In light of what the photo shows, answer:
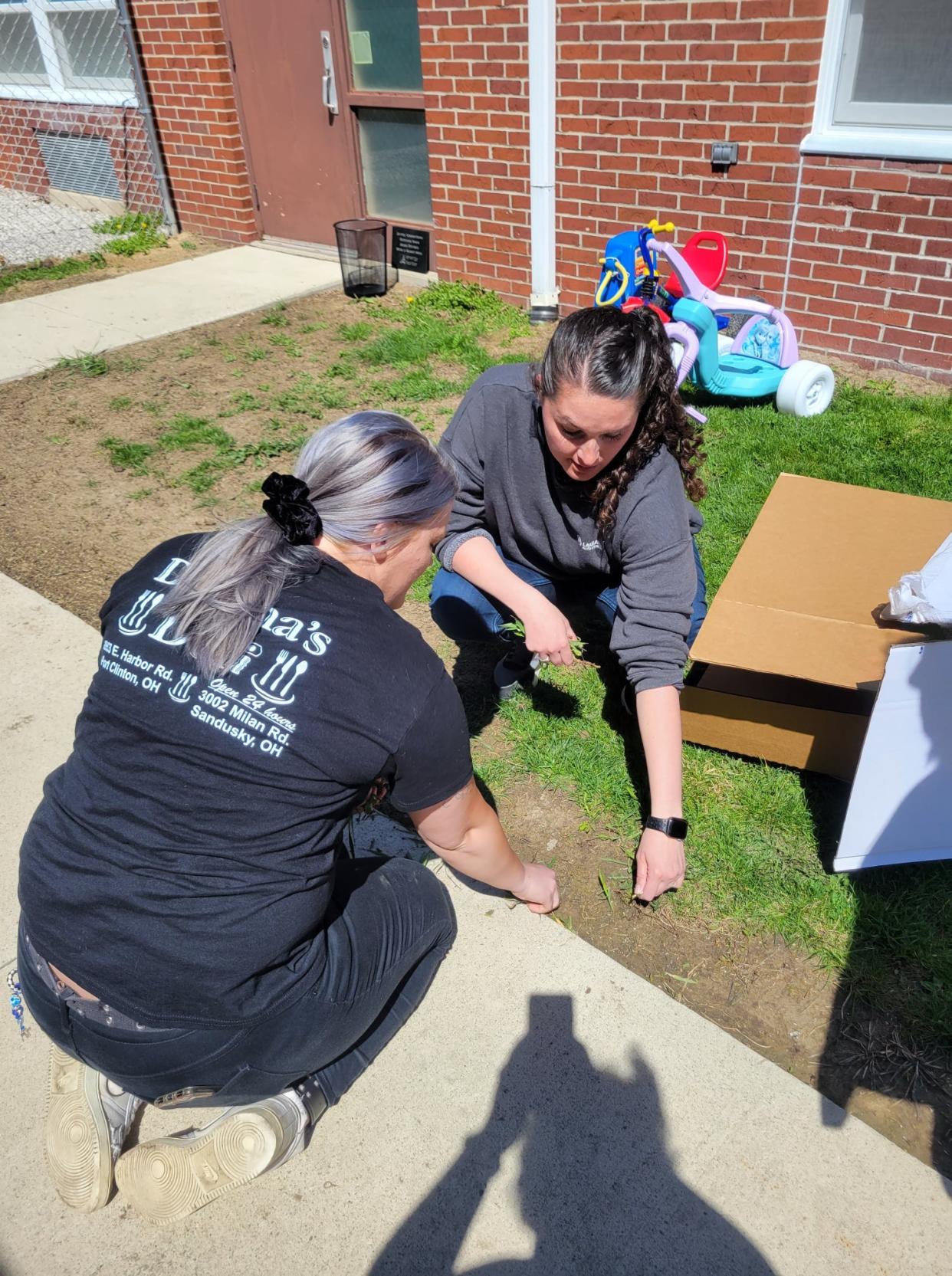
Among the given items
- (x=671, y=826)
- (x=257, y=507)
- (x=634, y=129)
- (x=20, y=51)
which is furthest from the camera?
(x=20, y=51)

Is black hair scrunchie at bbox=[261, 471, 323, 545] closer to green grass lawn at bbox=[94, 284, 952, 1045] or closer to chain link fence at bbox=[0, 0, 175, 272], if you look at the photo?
green grass lawn at bbox=[94, 284, 952, 1045]

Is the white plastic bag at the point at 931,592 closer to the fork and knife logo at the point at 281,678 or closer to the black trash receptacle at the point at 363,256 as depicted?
the fork and knife logo at the point at 281,678

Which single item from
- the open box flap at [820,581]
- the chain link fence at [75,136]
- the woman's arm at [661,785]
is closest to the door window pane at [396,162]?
the chain link fence at [75,136]

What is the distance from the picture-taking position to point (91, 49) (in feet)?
26.6

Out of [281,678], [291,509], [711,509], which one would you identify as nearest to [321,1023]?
[281,678]

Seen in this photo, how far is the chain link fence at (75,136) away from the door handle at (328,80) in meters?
2.01

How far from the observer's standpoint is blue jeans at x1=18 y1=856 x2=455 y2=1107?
5.07 feet

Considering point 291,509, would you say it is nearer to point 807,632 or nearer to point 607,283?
point 807,632

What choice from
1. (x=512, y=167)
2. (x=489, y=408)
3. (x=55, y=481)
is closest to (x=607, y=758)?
(x=489, y=408)

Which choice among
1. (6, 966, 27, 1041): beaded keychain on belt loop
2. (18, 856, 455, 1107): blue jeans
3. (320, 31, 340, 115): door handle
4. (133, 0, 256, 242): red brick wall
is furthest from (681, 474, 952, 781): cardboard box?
(133, 0, 256, 242): red brick wall

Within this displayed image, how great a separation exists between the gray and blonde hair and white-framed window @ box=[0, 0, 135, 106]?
7.89 metres

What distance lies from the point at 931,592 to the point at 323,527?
1345mm

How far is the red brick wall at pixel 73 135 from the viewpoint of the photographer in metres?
7.90

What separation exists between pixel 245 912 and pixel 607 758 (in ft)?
4.57
